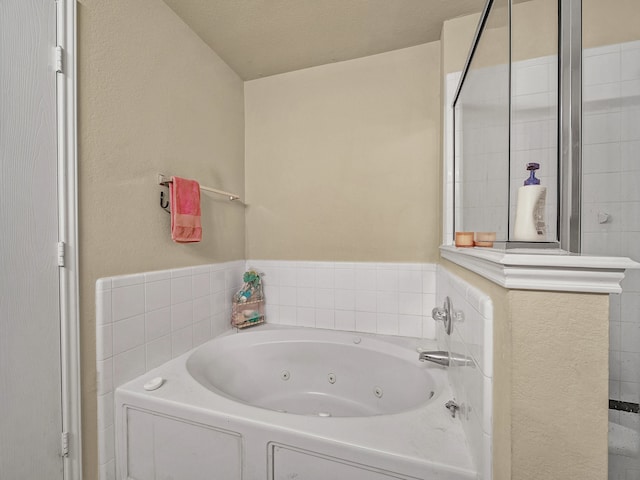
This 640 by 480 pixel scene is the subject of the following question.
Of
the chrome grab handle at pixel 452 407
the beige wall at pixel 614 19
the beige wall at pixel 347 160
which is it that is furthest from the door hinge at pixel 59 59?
the beige wall at pixel 614 19

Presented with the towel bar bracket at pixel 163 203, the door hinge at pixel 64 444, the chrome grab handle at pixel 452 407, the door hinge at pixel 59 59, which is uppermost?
the door hinge at pixel 59 59

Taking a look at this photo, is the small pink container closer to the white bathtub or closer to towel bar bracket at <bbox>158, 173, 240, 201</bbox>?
the white bathtub

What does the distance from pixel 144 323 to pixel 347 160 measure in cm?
151

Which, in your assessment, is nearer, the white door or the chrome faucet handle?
the white door

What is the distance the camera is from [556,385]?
514 millimetres

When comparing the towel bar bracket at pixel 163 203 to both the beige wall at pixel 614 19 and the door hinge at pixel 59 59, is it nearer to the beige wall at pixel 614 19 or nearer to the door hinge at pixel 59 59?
the door hinge at pixel 59 59

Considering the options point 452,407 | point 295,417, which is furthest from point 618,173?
point 295,417

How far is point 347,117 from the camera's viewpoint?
1.88 meters

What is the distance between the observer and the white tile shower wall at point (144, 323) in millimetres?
1094

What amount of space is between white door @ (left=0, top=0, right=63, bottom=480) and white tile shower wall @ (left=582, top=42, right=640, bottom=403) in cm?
178

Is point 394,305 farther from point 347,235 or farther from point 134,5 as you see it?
point 134,5

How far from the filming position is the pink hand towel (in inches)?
53.6

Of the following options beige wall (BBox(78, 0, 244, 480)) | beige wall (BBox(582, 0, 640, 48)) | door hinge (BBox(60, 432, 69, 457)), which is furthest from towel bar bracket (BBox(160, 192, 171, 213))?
beige wall (BBox(582, 0, 640, 48))

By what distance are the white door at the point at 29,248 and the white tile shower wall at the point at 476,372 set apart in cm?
137
